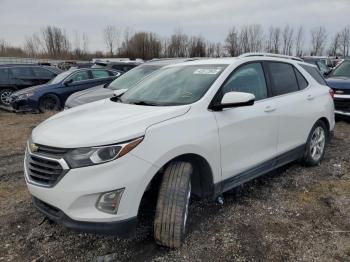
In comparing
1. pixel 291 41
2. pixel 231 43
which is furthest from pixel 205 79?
pixel 291 41

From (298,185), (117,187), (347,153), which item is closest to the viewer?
(117,187)

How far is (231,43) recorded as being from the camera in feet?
164

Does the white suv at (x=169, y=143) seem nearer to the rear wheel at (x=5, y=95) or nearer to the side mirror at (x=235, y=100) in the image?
the side mirror at (x=235, y=100)

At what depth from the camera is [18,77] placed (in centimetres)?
A: 1402

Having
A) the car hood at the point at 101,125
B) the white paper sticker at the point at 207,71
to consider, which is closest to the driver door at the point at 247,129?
the white paper sticker at the point at 207,71

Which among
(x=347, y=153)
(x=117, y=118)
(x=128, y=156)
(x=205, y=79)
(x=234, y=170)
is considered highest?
(x=205, y=79)

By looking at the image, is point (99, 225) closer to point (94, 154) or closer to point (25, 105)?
point (94, 154)

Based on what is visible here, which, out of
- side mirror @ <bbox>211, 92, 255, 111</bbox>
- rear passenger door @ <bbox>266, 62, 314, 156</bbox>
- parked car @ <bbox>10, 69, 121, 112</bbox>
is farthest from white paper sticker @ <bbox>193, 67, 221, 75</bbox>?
parked car @ <bbox>10, 69, 121, 112</bbox>

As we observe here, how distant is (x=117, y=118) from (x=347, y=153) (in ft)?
15.3

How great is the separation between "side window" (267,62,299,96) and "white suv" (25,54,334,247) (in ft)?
0.05

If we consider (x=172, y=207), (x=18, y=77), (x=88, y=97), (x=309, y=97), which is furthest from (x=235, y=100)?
(x=18, y=77)

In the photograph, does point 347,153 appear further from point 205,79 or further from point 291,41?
point 291,41

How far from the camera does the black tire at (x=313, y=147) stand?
5.30 meters

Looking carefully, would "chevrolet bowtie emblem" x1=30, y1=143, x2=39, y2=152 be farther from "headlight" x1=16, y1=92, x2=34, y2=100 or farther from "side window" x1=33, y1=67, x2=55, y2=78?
"side window" x1=33, y1=67, x2=55, y2=78
